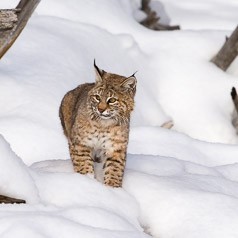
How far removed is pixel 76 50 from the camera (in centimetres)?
1155

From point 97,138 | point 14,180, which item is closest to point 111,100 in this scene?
point 97,138

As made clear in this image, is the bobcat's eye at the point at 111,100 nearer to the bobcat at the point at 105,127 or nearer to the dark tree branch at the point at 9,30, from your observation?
the bobcat at the point at 105,127

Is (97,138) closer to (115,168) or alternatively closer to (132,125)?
(115,168)

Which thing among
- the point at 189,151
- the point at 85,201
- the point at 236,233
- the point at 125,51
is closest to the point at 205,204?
the point at 236,233

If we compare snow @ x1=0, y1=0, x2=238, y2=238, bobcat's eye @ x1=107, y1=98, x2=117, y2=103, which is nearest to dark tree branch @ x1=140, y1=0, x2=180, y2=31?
snow @ x1=0, y1=0, x2=238, y2=238

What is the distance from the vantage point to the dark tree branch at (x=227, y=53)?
1303 centimetres

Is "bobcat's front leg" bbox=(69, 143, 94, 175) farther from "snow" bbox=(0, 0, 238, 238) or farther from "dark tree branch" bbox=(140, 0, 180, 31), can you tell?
"dark tree branch" bbox=(140, 0, 180, 31)

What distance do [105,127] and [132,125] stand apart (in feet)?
15.0

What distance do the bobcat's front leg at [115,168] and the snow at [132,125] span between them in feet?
0.32

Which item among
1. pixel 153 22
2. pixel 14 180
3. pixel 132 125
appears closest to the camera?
pixel 14 180

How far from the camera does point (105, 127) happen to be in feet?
19.5

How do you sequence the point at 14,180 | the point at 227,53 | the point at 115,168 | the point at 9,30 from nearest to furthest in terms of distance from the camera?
1. the point at 14,180
2. the point at 115,168
3. the point at 9,30
4. the point at 227,53

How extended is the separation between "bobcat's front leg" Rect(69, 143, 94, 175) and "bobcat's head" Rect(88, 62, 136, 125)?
0.83ft

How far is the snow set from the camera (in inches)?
205
